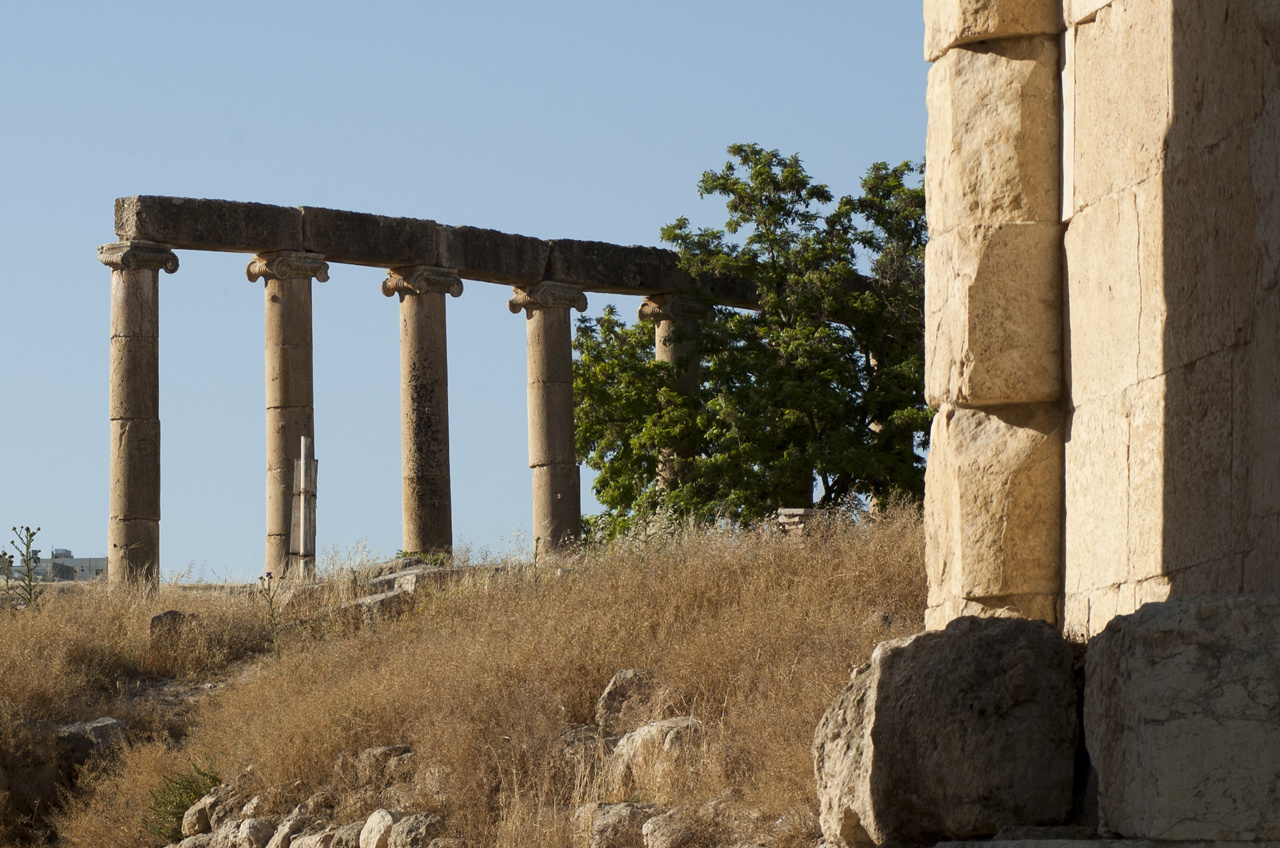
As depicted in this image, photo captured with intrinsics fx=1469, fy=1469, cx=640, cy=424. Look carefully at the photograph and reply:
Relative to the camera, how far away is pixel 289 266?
1944 centimetres

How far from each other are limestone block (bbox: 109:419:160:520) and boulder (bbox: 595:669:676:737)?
10.8 metres

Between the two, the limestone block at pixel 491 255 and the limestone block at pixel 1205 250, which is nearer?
the limestone block at pixel 1205 250

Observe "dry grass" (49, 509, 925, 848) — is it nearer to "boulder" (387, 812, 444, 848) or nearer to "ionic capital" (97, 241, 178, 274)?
"boulder" (387, 812, 444, 848)

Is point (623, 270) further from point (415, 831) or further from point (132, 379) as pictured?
point (415, 831)

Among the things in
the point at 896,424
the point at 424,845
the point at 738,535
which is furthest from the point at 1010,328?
the point at 896,424

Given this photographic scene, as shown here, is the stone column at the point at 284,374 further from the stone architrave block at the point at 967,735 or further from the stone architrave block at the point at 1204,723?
the stone architrave block at the point at 1204,723

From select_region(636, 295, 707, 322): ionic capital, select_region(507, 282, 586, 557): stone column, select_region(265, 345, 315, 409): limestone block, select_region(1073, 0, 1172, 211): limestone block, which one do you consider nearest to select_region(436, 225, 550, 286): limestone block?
select_region(507, 282, 586, 557): stone column

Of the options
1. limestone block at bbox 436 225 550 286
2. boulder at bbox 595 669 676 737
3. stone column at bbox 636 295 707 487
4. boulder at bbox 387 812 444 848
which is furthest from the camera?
stone column at bbox 636 295 707 487

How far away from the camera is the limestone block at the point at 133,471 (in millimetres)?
18328

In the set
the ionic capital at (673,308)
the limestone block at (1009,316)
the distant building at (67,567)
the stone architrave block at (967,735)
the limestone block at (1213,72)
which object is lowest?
the distant building at (67,567)

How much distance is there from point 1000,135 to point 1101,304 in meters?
1.08

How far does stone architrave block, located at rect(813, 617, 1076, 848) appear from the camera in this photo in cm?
466

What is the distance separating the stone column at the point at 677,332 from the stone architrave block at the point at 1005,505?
49.0 ft

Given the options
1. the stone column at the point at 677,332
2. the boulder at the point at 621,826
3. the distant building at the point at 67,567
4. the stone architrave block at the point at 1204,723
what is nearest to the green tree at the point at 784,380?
the stone column at the point at 677,332
